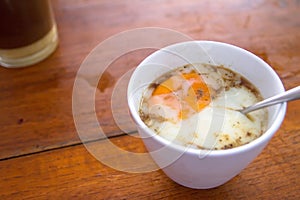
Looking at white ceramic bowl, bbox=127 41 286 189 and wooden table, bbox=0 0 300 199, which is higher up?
white ceramic bowl, bbox=127 41 286 189

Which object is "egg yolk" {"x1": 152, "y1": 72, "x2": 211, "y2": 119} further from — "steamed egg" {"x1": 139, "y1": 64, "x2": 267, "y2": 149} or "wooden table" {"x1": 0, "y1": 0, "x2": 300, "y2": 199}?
"wooden table" {"x1": 0, "y1": 0, "x2": 300, "y2": 199}

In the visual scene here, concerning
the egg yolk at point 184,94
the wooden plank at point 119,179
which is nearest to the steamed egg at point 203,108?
the egg yolk at point 184,94

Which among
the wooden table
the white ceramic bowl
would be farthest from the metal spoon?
the wooden table

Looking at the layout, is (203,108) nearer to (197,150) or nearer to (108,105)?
(197,150)

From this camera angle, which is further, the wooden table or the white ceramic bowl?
the wooden table

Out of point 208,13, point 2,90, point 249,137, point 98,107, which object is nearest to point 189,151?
point 249,137

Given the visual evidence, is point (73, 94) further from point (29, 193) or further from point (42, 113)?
point (29, 193)
